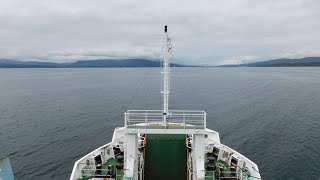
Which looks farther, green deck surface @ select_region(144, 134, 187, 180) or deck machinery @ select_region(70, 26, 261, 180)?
green deck surface @ select_region(144, 134, 187, 180)

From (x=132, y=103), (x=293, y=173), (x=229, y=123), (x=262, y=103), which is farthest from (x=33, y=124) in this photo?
(x=262, y=103)

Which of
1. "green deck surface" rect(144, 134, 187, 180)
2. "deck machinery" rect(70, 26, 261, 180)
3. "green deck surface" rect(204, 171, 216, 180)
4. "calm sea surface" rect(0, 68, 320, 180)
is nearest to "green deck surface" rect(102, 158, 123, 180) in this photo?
"deck machinery" rect(70, 26, 261, 180)

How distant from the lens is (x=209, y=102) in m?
77.1

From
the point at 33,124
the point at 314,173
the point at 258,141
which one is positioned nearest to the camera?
the point at 314,173

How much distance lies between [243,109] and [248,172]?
46891 millimetres

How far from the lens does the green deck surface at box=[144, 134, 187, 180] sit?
21.9m

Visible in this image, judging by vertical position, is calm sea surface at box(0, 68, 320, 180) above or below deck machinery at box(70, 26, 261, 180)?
below

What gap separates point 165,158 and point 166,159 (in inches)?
4.7

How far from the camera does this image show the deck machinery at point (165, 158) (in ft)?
61.9

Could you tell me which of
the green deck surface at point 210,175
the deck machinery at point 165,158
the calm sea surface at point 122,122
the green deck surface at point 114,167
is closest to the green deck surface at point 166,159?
the deck machinery at point 165,158

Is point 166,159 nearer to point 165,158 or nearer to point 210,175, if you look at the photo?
point 165,158

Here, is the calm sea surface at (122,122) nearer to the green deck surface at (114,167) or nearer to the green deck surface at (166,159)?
the green deck surface at (114,167)

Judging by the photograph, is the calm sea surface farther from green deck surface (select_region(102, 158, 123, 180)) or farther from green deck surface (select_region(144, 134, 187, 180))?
green deck surface (select_region(144, 134, 187, 180))

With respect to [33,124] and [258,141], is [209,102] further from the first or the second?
[33,124]
